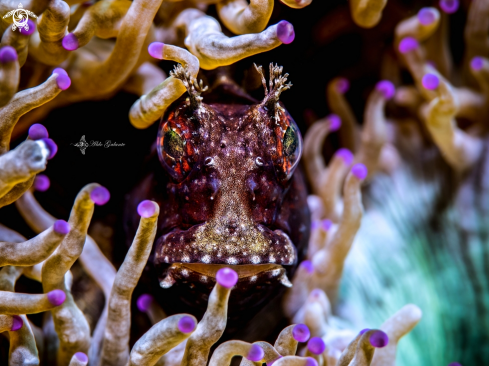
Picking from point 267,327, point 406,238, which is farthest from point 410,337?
point 267,327

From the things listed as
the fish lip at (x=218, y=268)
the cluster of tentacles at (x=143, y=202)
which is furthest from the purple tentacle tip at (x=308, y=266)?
the fish lip at (x=218, y=268)

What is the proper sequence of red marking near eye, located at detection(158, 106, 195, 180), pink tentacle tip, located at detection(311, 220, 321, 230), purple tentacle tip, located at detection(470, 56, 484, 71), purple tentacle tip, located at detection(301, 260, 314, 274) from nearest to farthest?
red marking near eye, located at detection(158, 106, 195, 180)
purple tentacle tip, located at detection(301, 260, 314, 274)
pink tentacle tip, located at detection(311, 220, 321, 230)
purple tentacle tip, located at detection(470, 56, 484, 71)

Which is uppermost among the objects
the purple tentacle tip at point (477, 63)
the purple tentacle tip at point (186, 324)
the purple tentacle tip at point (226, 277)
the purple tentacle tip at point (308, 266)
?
the purple tentacle tip at point (477, 63)

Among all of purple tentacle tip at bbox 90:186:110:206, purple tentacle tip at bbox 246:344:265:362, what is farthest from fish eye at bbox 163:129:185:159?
purple tentacle tip at bbox 246:344:265:362

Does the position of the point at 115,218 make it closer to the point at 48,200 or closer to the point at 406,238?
the point at 48,200

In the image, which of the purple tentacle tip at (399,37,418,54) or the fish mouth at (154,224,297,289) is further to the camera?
the purple tentacle tip at (399,37,418,54)

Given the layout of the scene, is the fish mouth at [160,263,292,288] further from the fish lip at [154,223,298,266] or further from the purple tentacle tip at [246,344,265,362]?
the purple tentacle tip at [246,344,265,362]

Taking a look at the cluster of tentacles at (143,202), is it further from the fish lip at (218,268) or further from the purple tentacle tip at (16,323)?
the fish lip at (218,268)
